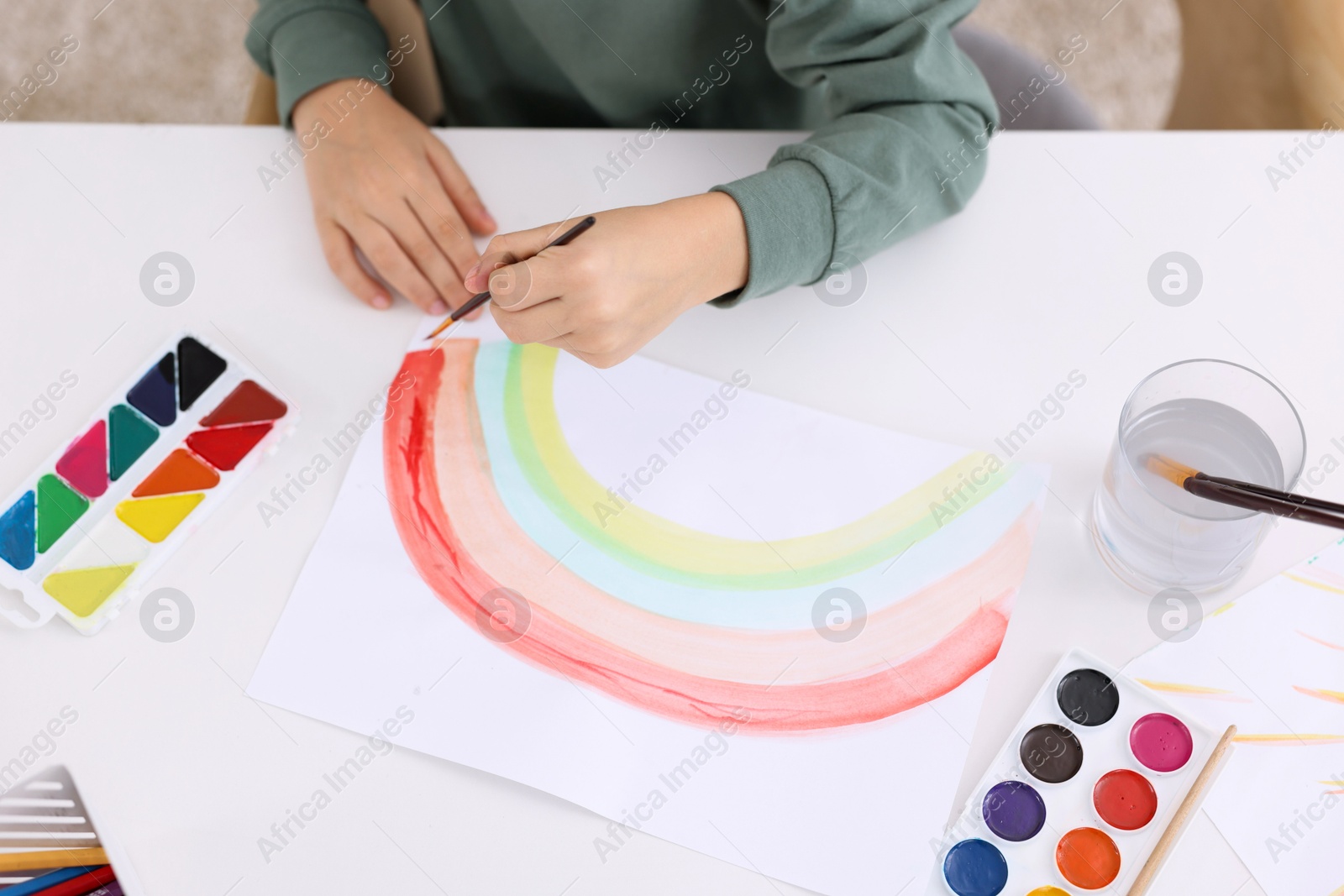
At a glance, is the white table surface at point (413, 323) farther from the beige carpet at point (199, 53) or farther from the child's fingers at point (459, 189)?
the beige carpet at point (199, 53)

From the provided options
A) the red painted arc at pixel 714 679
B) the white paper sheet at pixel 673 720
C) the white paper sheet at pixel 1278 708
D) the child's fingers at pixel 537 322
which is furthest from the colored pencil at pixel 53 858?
the white paper sheet at pixel 1278 708

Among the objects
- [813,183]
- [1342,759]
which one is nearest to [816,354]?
[813,183]

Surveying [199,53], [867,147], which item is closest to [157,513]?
[867,147]

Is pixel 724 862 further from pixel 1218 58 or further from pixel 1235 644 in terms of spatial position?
pixel 1218 58

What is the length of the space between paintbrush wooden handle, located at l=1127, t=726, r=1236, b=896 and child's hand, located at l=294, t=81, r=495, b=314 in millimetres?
581

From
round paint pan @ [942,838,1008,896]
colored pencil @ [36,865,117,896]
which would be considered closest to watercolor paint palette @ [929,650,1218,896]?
round paint pan @ [942,838,1008,896]

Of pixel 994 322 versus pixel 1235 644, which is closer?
pixel 1235 644

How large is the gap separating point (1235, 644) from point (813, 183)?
15.8 inches

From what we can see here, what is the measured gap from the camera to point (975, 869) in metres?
0.56

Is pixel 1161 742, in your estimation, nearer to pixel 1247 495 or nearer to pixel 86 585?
pixel 1247 495

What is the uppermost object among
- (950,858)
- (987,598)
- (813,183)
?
(813,183)

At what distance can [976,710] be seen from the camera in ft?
1.96

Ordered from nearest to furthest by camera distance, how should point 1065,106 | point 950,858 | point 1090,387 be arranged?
1. point 950,858
2. point 1090,387
3. point 1065,106

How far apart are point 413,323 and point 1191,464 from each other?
0.55 metres
